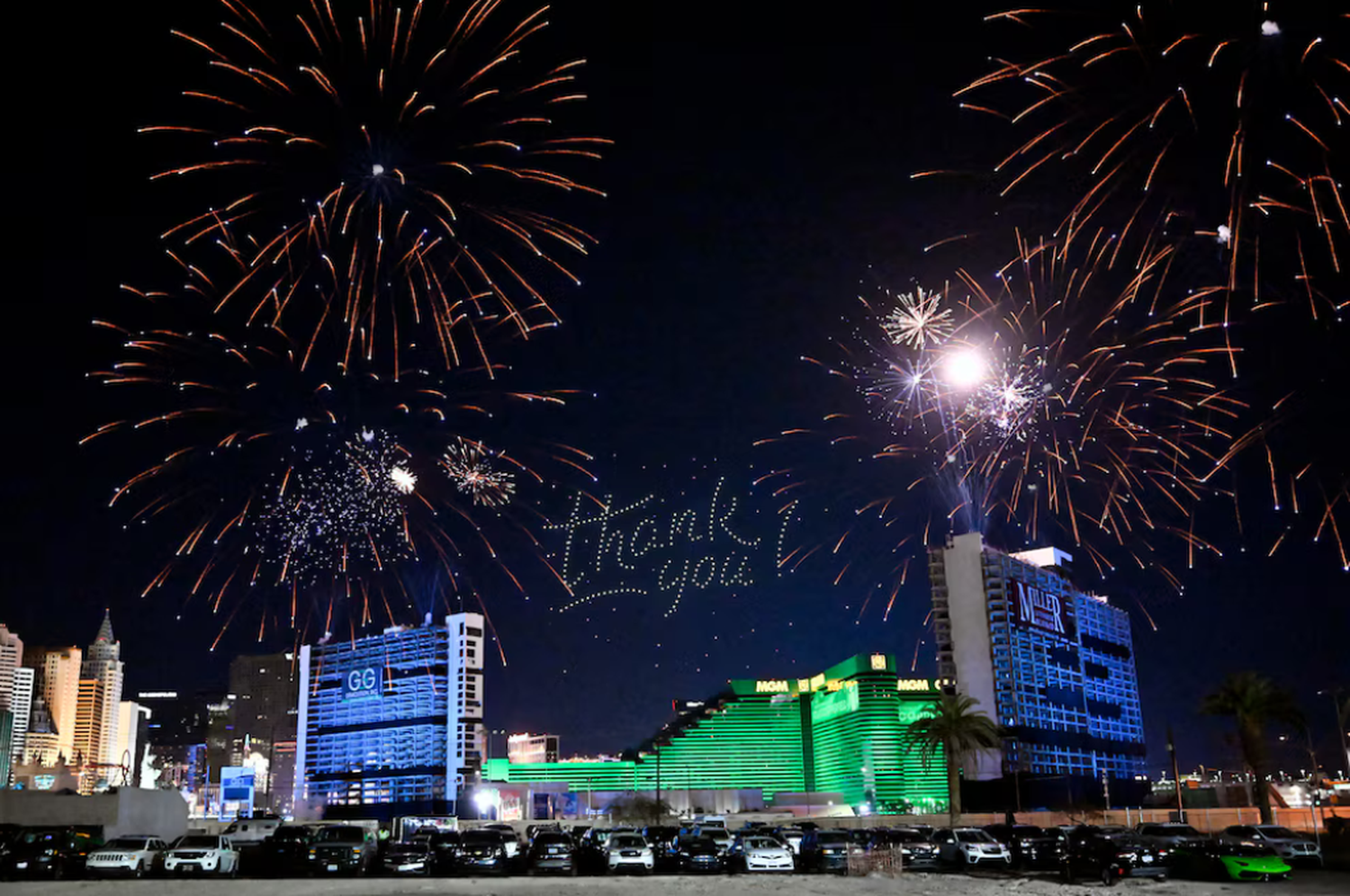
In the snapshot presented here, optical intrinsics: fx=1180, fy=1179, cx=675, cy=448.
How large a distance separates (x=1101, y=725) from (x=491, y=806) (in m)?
87.4

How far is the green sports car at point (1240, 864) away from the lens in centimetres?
2962

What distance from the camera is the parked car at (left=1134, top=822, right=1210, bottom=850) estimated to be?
32.2 metres

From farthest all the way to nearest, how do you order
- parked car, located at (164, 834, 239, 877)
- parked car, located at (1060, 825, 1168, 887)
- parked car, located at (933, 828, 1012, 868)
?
parked car, located at (933, 828, 1012, 868) → parked car, located at (164, 834, 239, 877) → parked car, located at (1060, 825, 1168, 887)

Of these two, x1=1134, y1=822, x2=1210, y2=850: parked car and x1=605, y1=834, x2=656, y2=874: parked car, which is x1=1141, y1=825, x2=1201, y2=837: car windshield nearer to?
x1=1134, y1=822, x2=1210, y2=850: parked car

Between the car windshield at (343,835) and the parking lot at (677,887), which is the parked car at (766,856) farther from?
the car windshield at (343,835)

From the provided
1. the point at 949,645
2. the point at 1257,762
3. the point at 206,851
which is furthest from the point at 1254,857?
the point at 949,645

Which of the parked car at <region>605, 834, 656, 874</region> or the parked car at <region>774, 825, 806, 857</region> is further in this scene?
the parked car at <region>774, 825, 806, 857</region>

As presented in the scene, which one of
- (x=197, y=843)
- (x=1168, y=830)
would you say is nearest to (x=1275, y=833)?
(x=1168, y=830)

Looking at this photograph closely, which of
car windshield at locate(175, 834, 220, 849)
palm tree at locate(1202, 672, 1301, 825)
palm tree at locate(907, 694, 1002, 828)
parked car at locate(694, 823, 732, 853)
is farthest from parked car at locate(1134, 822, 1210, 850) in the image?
palm tree at locate(907, 694, 1002, 828)

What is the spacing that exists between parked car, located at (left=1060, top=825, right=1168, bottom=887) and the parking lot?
0.36 m

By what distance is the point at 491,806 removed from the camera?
153375mm

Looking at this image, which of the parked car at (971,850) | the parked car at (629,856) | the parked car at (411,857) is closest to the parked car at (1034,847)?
the parked car at (971,850)

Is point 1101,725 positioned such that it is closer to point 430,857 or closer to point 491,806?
point 491,806

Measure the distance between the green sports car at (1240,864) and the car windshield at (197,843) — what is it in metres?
26.5
